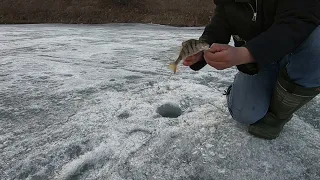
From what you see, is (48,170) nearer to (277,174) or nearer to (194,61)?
(194,61)

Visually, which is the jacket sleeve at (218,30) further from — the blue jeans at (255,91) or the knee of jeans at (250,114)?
the knee of jeans at (250,114)

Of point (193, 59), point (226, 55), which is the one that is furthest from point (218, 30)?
point (226, 55)

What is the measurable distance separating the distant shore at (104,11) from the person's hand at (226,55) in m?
9.86

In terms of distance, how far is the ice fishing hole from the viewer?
7.43ft

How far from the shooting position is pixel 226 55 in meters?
1.46

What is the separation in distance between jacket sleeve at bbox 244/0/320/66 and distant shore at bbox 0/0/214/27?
32.1ft

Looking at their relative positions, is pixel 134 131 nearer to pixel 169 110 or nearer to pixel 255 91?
pixel 169 110

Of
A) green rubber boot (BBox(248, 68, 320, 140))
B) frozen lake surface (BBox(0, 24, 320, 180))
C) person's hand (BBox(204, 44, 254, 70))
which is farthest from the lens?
green rubber boot (BBox(248, 68, 320, 140))

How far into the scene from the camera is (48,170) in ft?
5.42

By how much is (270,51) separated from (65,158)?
1.14m

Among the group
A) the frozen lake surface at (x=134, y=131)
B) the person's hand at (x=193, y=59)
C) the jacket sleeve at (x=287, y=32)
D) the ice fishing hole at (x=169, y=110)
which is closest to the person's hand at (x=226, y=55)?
the jacket sleeve at (x=287, y=32)

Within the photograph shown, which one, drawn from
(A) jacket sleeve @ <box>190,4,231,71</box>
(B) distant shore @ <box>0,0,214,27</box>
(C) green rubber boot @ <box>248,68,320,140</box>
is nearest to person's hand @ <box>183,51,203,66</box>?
(A) jacket sleeve @ <box>190,4,231,71</box>

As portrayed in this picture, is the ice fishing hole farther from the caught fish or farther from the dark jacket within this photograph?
the dark jacket

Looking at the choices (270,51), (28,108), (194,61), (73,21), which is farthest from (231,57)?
(73,21)
